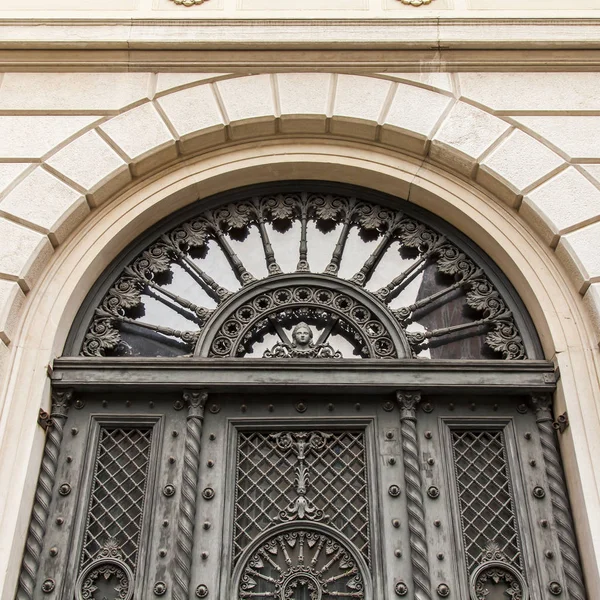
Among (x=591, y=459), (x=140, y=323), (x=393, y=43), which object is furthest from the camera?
(x=393, y=43)

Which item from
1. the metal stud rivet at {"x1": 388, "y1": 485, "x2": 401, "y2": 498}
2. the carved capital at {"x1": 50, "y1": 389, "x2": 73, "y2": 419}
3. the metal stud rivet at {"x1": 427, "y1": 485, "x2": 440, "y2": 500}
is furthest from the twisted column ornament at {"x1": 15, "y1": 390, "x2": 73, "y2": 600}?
the metal stud rivet at {"x1": 427, "y1": 485, "x2": 440, "y2": 500}

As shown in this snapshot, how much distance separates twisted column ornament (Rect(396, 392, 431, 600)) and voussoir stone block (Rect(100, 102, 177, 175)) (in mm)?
3172

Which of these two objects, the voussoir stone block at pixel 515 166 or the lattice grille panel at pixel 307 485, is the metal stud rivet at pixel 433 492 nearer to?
the lattice grille panel at pixel 307 485

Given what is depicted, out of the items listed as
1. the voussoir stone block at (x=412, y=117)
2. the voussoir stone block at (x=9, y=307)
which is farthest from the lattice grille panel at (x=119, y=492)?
the voussoir stone block at (x=412, y=117)

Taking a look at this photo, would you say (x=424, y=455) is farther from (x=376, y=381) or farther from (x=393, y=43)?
(x=393, y=43)

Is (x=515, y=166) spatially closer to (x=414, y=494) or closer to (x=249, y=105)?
(x=249, y=105)

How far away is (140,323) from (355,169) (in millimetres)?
2559

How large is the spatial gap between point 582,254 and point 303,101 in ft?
9.82

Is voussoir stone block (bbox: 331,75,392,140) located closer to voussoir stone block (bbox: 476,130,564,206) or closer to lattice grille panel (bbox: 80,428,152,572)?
voussoir stone block (bbox: 476,130,564,206)

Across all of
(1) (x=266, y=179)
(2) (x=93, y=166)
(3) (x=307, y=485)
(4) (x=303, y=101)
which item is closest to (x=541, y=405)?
(3) (x=307, y=485)

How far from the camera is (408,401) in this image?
20.6 ft
